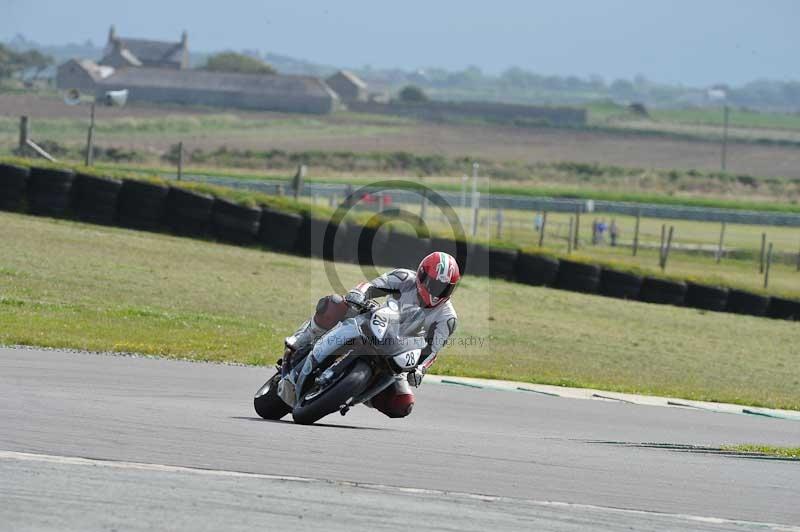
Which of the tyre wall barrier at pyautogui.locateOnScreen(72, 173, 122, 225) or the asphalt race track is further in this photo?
the tyre wall barrier at pyautogui.locateOnScreen(72, 173, 122, 225)

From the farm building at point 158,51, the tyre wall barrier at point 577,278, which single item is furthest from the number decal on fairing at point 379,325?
the farm building at point 158,51

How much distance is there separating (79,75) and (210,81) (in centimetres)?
2246

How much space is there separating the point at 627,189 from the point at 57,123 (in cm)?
3654

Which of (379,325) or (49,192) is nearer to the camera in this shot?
(379,325)

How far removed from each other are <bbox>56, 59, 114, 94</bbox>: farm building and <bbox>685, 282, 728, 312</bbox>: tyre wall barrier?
5378 cm

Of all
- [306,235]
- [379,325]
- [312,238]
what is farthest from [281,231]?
[379,325]

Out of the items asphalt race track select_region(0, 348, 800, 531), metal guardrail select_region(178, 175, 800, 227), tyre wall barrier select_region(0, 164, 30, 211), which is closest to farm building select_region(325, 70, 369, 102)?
metal guardrail select_region(178, 175, 800, 227)

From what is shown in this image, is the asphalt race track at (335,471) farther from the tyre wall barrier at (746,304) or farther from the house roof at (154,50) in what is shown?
the house roof at (154,50)

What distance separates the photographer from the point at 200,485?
647 cm

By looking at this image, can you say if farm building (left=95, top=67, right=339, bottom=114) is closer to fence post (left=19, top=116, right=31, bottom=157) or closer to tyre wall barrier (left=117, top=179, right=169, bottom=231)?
fence post (left=19, top=116, right=31, bottom=157)

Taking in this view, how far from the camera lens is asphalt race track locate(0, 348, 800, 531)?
19.8 ft

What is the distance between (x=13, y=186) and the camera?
25938 millimetres

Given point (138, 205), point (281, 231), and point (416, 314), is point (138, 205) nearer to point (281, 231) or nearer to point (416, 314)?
point (281, 231)

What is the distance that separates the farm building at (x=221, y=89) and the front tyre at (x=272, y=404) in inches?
3497
